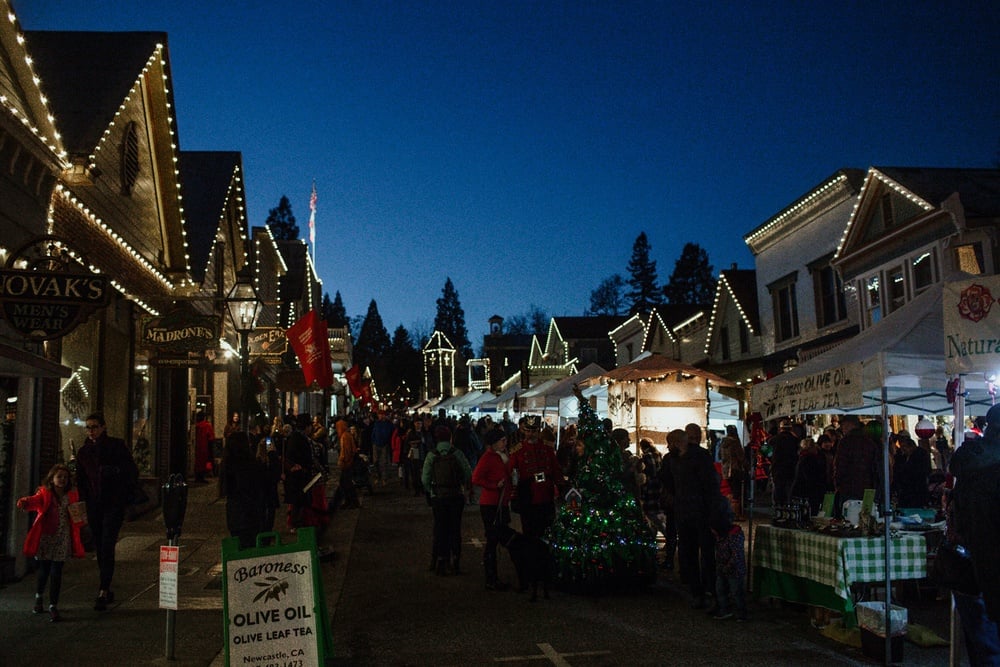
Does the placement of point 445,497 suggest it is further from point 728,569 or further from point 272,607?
point 272,607

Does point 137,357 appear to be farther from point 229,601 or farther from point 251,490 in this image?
point 229,601

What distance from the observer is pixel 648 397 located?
57.0 ft

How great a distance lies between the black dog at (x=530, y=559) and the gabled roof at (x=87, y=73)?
7.74m

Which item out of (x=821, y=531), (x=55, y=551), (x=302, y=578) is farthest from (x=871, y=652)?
(x=55, y=551)

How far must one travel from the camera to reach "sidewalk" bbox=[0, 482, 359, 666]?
23.2ft

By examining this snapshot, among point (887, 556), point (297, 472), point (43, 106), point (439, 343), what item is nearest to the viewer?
point (887, 556)

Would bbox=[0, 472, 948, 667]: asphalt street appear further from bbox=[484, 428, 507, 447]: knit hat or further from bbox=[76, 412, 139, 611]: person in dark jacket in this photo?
bbox=[484, 428, 507, 447]: knit hat

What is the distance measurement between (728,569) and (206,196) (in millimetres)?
17493

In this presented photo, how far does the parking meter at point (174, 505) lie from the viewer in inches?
281

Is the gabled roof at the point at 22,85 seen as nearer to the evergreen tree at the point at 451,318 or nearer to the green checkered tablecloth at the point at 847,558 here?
the green checkered tablecloth at the point at 847,558

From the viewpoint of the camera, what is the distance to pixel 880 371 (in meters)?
7.34

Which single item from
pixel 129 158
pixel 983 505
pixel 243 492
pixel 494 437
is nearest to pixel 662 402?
pixel 494 437

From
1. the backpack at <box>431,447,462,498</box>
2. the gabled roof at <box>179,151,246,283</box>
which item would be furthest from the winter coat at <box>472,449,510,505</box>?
the gabled roof at <box>179,151,246,283</box>

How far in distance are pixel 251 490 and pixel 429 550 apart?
4890mm
